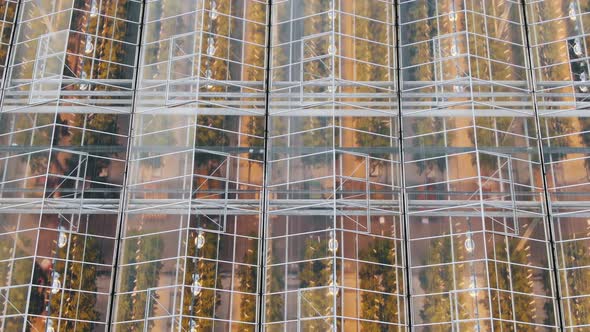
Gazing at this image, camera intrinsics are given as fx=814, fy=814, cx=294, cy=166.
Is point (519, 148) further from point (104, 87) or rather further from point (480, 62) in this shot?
point (104, 87)

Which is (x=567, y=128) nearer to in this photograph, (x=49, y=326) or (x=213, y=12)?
(x=213, y=12)

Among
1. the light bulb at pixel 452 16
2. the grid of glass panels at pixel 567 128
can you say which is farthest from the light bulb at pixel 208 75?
the grid of glass panels at pixel 567 128

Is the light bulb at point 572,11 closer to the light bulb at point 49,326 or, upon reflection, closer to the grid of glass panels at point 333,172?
the grid of glass panels at point 333,172

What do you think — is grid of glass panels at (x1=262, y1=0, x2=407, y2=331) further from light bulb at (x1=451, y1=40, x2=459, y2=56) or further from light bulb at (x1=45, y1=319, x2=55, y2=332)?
light bulb at (x1=45, y1=319, x2=55, y2=332)

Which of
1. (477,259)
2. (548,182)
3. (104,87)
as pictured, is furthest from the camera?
(104,87)

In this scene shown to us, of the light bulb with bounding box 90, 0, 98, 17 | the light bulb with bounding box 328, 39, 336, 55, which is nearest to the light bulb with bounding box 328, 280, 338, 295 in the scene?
the light bulb with bounding box 328, 39, 336, 55

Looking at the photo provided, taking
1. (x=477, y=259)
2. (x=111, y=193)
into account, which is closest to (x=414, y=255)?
(x=477, y=259)
